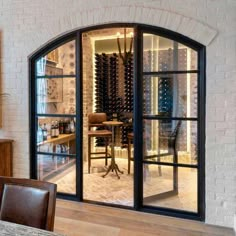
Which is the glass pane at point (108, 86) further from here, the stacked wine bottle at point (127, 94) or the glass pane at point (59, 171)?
the glass pane at point (59, 171)

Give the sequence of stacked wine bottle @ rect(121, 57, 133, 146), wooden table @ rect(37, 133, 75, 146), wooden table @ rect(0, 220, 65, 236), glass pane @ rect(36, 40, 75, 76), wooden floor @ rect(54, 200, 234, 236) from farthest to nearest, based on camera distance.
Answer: stacked wine bottle @ rect(121, 57, 133, 146)
wooden table @ rect(37, 133, 75, 146)
glass pane @ rect(36, 40, 75, 76)
wooden floor @ rect(54, 200, 234, 236)
wooden table @ rect(0, 220, 65, 236)

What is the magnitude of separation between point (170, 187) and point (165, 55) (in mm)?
1646

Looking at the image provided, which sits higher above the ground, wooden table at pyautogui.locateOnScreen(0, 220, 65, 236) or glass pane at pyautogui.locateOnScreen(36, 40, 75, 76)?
glass pane at pyautogui.locateOnScreen(36, 40, 75, 76)

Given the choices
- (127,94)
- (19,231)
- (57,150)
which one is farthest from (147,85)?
(127,94)

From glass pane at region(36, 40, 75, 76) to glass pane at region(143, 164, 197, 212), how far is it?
171 cm

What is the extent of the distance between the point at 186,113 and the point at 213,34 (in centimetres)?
92

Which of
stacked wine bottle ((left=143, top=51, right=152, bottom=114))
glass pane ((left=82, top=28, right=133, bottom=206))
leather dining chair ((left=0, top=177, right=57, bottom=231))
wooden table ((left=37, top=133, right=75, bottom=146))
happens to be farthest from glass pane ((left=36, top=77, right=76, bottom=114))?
leather dining chair ((left=0, top=177, right=57, bottom=231))

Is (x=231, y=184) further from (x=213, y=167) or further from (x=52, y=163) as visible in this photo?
(x=52, y=163)

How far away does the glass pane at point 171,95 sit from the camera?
3.25 m

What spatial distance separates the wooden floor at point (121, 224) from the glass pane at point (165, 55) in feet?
5.84

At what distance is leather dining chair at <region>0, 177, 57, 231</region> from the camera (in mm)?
1438

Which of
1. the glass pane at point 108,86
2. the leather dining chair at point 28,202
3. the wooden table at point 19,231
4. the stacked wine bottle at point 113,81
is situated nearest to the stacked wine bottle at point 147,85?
the leather dining chair at point 28,202

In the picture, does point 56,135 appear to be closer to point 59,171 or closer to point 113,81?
point 59,171

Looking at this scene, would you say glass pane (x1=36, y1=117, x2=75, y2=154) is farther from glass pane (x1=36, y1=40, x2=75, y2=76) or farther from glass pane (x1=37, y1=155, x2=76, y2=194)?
glass pane (x1=36, y1=40, x2=75, y2=76)
